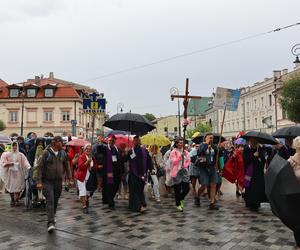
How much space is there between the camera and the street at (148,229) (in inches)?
261

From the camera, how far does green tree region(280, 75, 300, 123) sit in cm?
4162

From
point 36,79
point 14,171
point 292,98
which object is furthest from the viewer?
point 36,79

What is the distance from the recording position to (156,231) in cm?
755

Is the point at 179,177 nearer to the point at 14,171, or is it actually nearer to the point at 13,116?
the point at 14,171

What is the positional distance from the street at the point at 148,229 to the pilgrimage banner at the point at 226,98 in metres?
2.70

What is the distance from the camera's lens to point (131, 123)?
1236 centimetres

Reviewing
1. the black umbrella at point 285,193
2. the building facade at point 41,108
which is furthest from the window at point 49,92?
the black umbrella at point 285,193

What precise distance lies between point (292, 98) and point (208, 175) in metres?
34.8

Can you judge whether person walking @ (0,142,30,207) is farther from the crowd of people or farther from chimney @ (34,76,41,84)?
chimney @ (34,76,41,84)

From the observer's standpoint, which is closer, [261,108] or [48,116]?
[48,116]

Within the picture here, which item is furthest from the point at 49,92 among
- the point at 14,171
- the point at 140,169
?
the point at 140,169

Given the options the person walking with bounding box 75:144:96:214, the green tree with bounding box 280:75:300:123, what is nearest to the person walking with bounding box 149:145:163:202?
the person walking with bounding box 75:144:96:214

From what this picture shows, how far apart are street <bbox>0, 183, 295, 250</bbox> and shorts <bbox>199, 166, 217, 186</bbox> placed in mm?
685

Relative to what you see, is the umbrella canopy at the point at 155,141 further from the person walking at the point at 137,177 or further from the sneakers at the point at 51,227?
the sneakers at the point at 51,227
